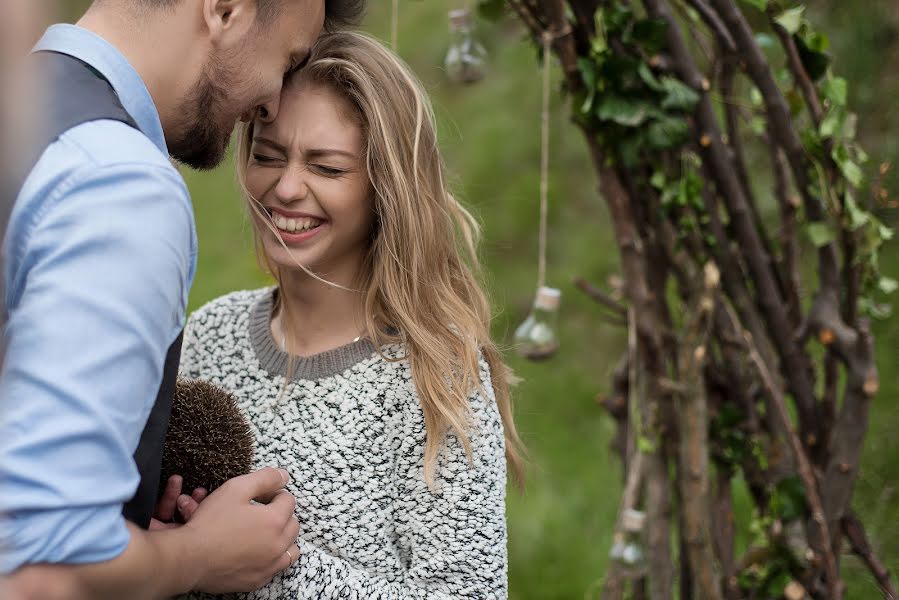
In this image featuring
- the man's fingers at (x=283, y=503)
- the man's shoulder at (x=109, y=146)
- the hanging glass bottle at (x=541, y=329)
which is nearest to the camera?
the man's shoulder at (x=109, y=146)

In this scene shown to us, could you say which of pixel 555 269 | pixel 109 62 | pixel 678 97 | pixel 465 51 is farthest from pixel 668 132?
pixel 555 269

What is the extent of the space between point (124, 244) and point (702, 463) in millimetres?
1687

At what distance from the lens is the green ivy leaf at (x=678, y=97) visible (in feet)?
6.63

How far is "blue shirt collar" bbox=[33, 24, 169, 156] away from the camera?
3.81 feet

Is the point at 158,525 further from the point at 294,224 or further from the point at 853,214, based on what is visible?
the point at 853,214

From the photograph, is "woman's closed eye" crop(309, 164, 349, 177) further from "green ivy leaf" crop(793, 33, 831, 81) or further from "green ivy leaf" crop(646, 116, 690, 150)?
"green ivy leaf" crop(793, 33, 831, 81)

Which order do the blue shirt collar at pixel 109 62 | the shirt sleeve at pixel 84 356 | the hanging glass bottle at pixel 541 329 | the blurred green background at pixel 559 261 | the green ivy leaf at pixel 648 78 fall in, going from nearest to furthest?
the shirt sleeve at pixel 84 356
the blue shirt collar at pixel 109 62
the green ivy leaf at pixel 648 78
the hanging glass bottle at pixel 541 329
the blurred green background at pixel 559 261

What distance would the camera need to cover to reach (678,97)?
2.02 metres

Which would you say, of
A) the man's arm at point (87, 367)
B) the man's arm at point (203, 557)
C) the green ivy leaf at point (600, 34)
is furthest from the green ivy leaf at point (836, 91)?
the man's arm at point (87, 367)

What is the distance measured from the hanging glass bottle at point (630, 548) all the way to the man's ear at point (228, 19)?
1580 mm

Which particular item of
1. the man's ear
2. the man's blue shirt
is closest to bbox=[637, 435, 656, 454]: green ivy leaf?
the man's ear

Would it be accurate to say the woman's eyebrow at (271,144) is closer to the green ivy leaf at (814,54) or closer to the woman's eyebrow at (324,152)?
the woman's eyebrow at (324,152)

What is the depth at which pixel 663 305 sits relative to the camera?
2387mm

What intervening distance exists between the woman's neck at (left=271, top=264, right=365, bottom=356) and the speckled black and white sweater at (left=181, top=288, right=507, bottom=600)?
0.04 meters
